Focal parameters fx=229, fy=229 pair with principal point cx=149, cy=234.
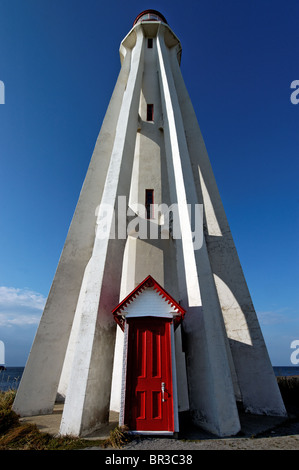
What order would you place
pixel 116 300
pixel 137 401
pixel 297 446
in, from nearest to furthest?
pixel 297 446, pixel 137 401, pixel 116 300

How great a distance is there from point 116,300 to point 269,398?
595cm

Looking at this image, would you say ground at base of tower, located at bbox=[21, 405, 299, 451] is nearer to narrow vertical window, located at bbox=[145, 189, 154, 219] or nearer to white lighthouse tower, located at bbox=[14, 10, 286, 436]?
white lighthouse tower, located at bbox=[14, 10, 286, 436]

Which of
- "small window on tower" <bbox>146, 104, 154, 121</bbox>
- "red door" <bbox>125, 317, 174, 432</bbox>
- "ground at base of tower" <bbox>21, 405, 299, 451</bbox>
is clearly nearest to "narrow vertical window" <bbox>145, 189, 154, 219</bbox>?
"small window on tower" <bbox>146, 104, 154, 121</bbox>

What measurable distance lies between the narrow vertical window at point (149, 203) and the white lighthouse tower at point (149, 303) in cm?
5

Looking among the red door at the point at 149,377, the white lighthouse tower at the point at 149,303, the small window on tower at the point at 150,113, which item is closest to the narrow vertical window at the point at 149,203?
the white lighthouse tower at the point at 149,303

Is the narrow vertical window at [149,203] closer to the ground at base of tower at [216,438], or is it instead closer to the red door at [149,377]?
the red door at [149,377]

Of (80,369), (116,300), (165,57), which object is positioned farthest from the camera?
(165,57)

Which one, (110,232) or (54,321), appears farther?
A: (54,321)

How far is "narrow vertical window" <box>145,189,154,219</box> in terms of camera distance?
9948 millimetres

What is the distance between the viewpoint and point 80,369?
5328 mm

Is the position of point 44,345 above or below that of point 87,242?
below

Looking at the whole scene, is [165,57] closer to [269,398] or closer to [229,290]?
[229,290]

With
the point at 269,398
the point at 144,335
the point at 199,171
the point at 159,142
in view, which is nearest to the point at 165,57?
the point at 159,142

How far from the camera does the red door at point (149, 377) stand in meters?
4.86
